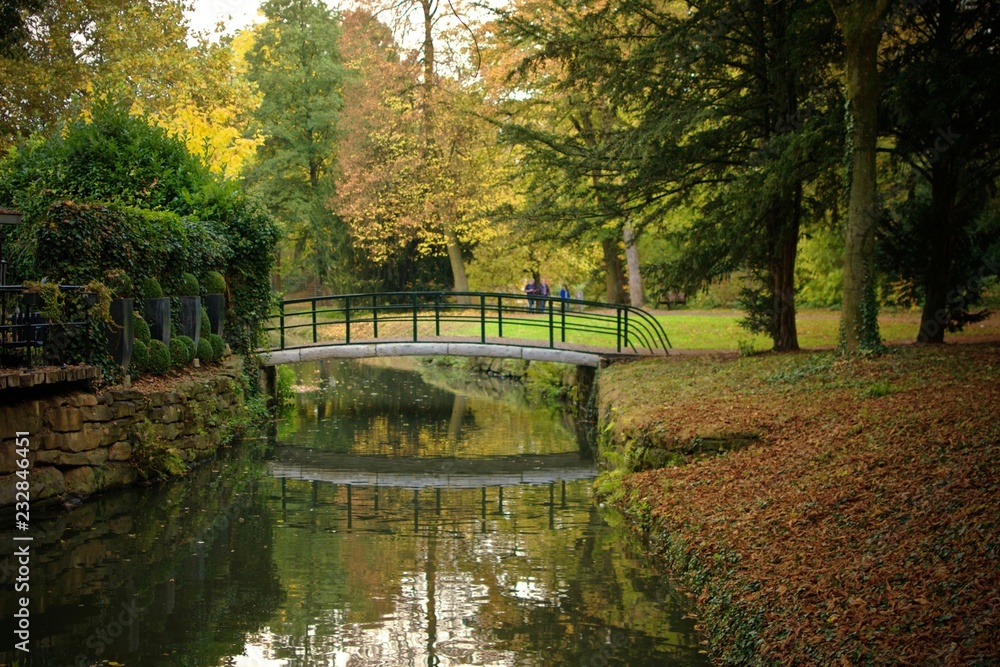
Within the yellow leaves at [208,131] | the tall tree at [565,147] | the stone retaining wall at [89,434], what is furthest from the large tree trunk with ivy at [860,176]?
the yellow leaves at [208,131]

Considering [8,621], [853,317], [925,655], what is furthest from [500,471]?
[925,655]

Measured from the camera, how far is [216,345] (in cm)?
1677

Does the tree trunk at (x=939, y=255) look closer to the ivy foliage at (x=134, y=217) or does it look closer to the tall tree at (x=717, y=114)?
the tall tree at (x=717, y=114)

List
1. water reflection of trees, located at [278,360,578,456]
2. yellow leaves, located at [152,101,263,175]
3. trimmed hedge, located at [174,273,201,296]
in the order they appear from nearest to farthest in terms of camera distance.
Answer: trimmed hedge, located at [174,273,201,296]
water reflection of trees, located at [278,360,578,456]
yellow leaves, located at [152,101,263,175]

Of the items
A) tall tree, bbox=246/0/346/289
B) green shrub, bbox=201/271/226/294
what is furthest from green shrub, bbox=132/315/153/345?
tall tree, bbox=246/0/346/289

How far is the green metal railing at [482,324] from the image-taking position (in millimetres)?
20250

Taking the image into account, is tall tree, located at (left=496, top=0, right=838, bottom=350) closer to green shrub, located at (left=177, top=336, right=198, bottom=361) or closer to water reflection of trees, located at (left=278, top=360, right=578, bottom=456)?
water reflection of trees, located at (left=278, top=360, right=578, bottom=456)

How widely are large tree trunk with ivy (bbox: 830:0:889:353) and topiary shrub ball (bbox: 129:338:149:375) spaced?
9.50 meters

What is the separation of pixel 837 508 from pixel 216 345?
11.9 metres

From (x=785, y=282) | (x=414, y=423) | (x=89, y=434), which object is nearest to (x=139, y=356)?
(x=89, y=434)

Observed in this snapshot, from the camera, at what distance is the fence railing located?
434 inches

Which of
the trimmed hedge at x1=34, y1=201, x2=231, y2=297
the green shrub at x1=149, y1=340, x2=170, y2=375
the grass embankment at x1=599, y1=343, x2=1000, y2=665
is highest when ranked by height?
the trimmed hedge at x1=34, y1=201, x2=231, y2=297

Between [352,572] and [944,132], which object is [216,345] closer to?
[352,572]

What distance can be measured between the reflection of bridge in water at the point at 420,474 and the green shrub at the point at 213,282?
3011 millimetres
